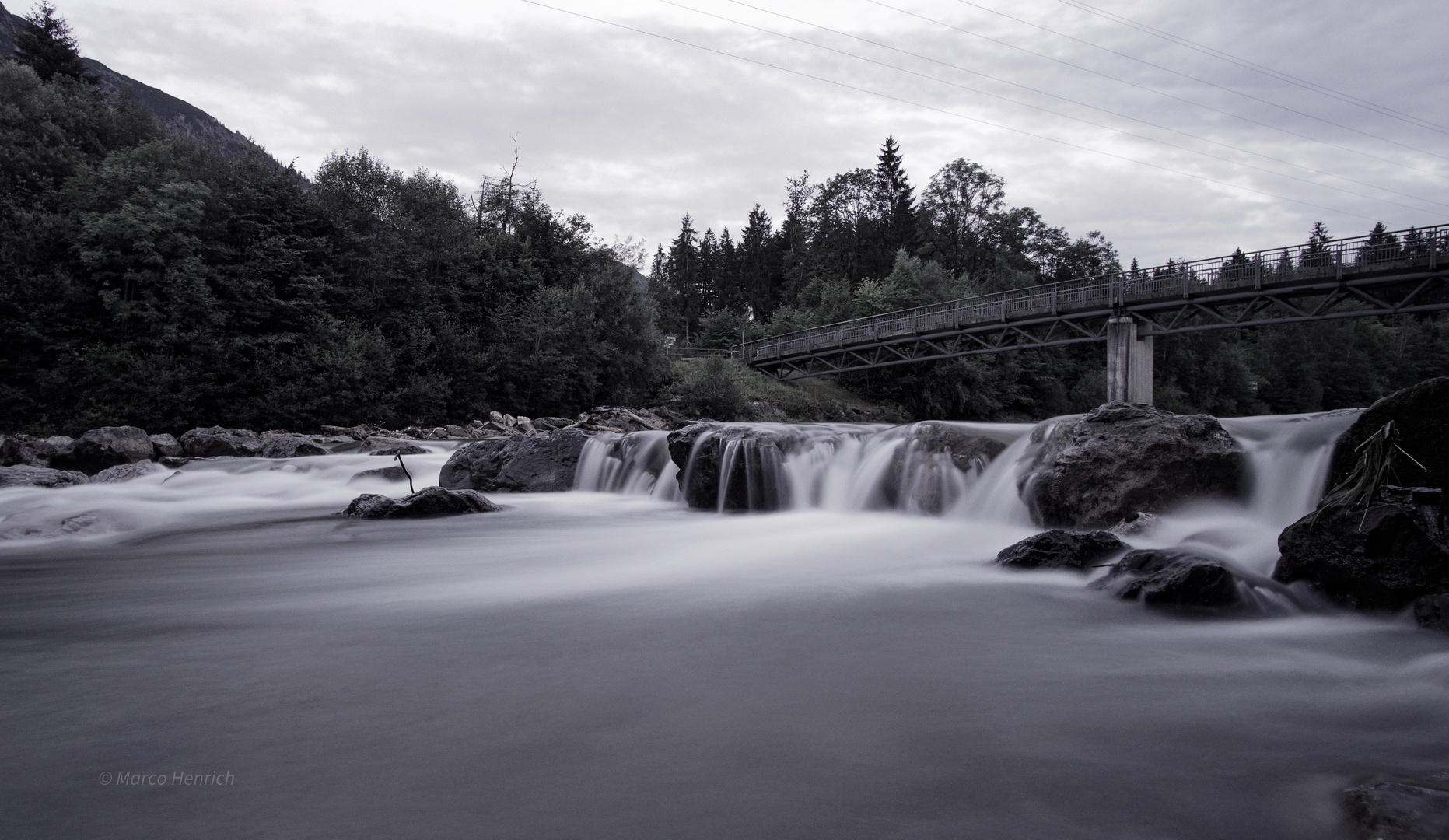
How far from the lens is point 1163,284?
3144 centimetres

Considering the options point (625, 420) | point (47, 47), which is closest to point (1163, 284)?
point (625, 420)

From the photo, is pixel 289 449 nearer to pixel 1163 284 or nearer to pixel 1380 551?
pixel 1380 551

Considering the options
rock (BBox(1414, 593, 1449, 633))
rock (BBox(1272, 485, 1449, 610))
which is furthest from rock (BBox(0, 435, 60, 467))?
rock (BBox(1414, 593, 1449, 633))

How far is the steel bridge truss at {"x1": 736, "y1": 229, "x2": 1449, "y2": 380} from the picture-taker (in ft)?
83.7

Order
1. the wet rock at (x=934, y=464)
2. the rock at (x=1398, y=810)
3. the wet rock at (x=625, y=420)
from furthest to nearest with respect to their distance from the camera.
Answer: the wet rock at (x=625, y=420), the wet rock at (x=934, y=464), the rock at (x=1398, y=810)

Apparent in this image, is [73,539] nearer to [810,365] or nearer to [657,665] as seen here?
[657,665]

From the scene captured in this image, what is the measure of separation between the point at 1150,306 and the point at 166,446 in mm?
35447

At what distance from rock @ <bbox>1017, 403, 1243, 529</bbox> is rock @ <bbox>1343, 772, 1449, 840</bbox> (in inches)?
207

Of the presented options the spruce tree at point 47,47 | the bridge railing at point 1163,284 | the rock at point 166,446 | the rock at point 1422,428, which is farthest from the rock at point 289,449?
the spruce tree at point 47,47

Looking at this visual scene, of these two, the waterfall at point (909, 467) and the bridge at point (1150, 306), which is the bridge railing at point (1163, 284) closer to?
the bridge at point (1150, 306)

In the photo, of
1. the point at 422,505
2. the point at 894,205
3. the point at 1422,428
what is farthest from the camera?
the point at 894,205

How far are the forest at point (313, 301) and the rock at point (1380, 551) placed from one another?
27866 mm

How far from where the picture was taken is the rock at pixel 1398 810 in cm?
229

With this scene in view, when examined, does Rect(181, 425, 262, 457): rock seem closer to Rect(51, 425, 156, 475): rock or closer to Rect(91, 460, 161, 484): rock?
Rect(51, 425, 156, 475): rock
